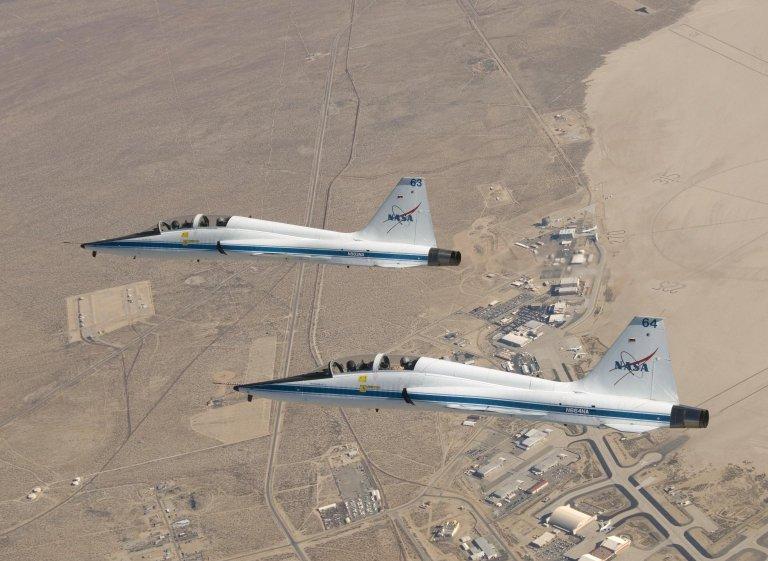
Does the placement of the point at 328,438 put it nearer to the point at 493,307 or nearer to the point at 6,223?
the point at 493,307

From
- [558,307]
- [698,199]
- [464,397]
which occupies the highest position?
[464,397]

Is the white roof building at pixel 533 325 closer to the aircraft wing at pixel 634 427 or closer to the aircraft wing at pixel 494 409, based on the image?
the aircraft wing at pixel 494 409

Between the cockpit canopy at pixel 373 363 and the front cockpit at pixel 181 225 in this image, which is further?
the front cockpit at pixel 181 225

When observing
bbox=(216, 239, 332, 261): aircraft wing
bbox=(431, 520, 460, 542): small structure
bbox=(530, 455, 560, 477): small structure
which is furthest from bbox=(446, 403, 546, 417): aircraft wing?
bbox=(530, 455, 560, 477): small structure

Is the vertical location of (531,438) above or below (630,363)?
below

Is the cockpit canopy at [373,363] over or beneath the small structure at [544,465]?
over

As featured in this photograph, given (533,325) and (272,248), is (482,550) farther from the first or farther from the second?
(533,325)

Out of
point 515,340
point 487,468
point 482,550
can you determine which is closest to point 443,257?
point 482,550

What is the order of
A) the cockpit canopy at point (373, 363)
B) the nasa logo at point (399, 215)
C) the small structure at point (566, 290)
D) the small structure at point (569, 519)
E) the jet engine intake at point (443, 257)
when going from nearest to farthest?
the cockpit canopy at point (373, 363) → the jet engine intake at point (443, 257) → the nasa logo at point (399, 215) → the small structure at point (569, 519) → the small structure at point (566, 290)

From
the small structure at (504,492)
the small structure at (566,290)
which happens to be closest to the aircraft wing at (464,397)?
the small structure at (504,492)
